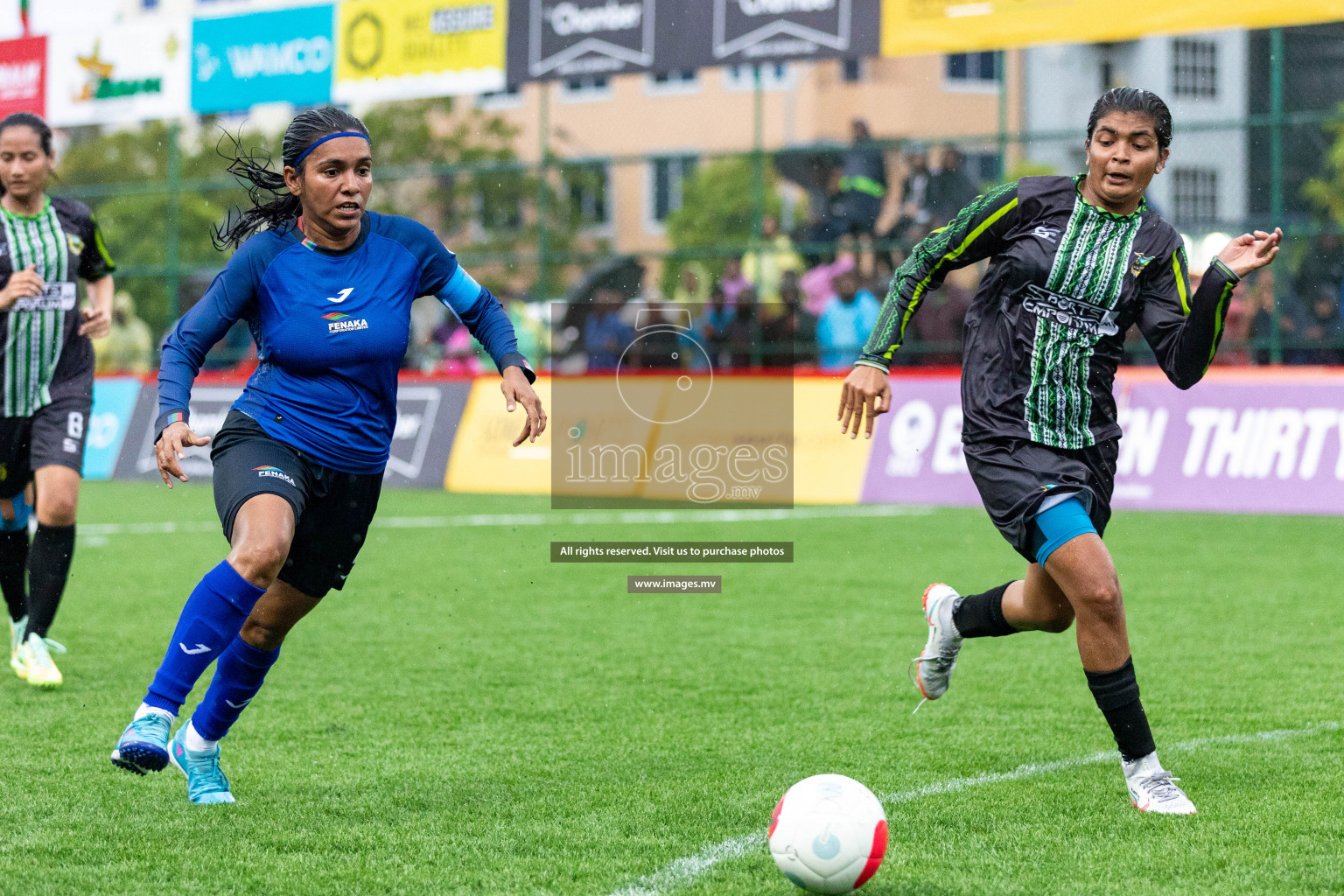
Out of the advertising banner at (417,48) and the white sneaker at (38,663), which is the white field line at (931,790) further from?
the advertising banner at (417,48)

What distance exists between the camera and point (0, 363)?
7.01 meters

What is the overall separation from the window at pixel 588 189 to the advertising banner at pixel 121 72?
474 cm

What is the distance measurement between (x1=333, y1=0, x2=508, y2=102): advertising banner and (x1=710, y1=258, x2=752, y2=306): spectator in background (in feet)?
10.3

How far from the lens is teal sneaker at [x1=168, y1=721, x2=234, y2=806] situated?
4.81 m

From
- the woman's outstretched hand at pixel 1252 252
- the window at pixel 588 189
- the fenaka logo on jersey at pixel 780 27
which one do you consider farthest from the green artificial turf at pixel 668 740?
the window at pixel 588 189

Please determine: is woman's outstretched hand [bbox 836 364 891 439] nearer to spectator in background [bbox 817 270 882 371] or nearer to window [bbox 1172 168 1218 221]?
spectator in background [bbox 817 270 882 371]

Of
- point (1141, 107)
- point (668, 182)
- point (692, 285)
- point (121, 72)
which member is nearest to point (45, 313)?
point (1141, 107)

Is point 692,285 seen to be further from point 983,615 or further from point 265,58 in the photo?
point 983,615

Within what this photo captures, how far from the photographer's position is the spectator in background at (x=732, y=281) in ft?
56.1

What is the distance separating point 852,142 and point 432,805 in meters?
12.7

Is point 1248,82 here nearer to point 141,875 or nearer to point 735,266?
point 735,266

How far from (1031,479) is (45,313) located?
179 inches

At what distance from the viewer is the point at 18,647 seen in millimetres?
7020

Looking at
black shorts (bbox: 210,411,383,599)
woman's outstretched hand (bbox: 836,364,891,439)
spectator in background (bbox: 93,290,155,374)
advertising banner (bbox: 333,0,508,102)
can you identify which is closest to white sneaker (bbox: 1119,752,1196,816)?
woman's outstretched hand (bbox: 836,364,891,439)
